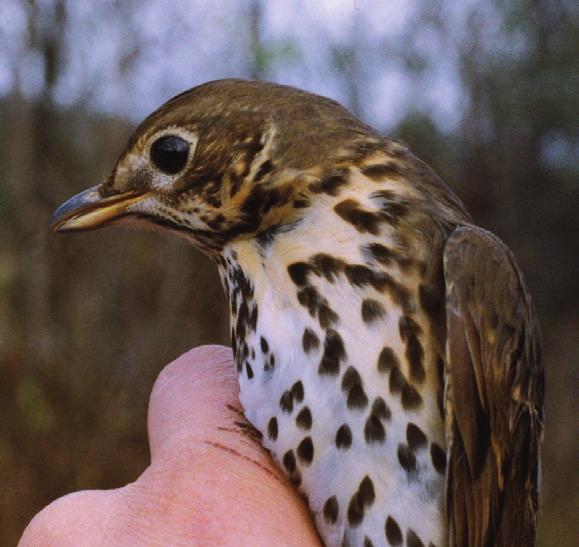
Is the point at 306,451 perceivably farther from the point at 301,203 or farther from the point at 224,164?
the point at 224,164

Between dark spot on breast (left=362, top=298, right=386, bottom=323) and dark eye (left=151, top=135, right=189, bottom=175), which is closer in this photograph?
dark spot on breast (left=362, top=298, right=386, bottom=323)

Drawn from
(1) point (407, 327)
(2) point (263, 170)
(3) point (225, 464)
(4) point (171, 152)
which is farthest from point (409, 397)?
(4) point (171, 152)

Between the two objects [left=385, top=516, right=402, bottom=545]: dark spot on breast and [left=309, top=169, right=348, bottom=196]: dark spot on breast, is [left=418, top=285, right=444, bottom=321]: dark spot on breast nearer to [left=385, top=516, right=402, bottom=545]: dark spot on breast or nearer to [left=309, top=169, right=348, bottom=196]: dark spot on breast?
[left=309, top=169, right=348, bottom=196]: dark spot on breast

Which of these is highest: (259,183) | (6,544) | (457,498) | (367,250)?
(259,183)

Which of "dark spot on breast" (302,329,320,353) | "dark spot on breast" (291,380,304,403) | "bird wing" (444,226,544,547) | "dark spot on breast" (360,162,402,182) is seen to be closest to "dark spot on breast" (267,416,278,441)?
"dark spot on breast" (291,380,304,403)

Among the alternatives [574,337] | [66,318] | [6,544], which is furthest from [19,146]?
[574,337]

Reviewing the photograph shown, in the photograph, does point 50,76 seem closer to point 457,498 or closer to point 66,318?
point 66,318
